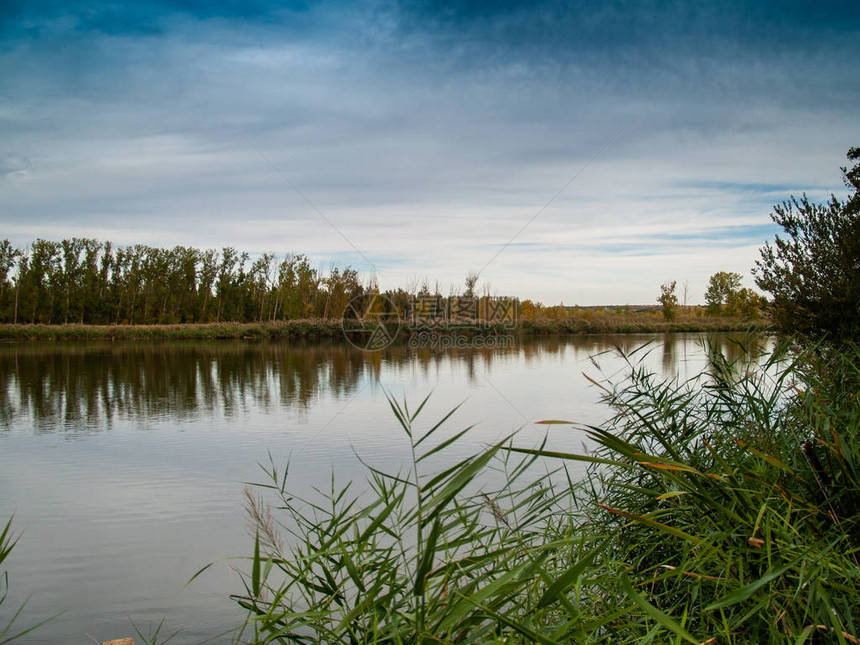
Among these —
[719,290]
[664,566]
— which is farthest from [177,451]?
[719,290]

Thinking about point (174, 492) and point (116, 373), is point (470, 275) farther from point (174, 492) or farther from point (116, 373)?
point (174, 492)

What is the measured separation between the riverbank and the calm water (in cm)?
1834

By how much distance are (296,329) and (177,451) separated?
30.3m

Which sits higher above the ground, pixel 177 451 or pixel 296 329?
pixel 296 329

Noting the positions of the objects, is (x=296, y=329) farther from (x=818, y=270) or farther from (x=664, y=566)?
(x=664, y=566)

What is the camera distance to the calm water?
4254 mm

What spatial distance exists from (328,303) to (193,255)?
11.5 metres

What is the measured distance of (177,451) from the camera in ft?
27.3

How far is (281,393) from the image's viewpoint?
13734 millimetres

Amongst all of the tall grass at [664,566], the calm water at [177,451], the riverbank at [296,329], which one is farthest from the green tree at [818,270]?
the riverbank at [296,329]

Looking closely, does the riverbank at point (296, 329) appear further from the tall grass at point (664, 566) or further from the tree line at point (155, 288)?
the tall grass at point (664, 566)

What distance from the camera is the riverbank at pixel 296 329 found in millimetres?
35875

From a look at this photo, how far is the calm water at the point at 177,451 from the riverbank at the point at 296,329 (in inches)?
722

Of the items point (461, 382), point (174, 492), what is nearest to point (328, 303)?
point (461, 382)
